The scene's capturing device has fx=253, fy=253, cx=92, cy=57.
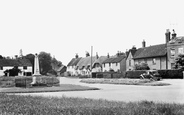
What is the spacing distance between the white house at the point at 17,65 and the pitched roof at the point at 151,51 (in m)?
42.2

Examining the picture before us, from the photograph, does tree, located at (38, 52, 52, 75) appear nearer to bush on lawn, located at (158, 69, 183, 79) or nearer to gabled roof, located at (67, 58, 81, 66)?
gabled roof, located at (67, 58, 81, 66)

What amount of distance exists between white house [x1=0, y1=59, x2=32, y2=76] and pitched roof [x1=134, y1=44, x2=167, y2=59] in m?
42.2

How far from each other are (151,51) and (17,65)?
4893 centimetres

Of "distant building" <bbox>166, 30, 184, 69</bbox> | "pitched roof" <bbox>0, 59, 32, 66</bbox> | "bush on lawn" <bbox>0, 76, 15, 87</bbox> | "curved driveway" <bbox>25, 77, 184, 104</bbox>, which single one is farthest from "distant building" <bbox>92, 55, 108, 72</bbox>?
"curved driveway" <bbox>25, 77, 184, 104</bbox>

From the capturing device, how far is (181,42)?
56.0 meters

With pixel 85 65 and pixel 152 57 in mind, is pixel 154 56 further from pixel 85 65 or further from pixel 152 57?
pixel 85 65

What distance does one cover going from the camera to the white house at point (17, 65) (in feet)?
285

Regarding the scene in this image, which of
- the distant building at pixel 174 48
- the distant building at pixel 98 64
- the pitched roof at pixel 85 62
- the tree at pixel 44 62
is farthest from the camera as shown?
the tree at pixel 44 62

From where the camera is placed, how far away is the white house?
86988 millimetres

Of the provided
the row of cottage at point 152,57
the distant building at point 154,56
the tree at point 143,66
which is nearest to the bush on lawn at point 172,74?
the row of cottage at point 152,57

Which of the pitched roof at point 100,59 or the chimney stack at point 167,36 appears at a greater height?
the chimney stack at point 167,36

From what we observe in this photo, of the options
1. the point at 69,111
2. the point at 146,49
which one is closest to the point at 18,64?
the point at 146,49

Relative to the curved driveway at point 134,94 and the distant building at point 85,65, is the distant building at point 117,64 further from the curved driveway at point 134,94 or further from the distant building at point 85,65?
the curved driveway at point 134,94

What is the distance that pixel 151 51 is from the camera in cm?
6481
